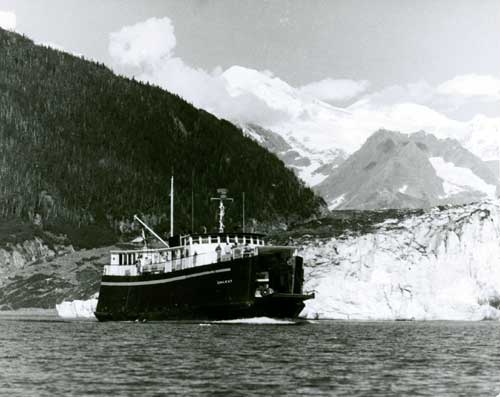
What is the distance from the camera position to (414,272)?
11431 centimetres

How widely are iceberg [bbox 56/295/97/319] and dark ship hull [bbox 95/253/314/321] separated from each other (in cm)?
2201

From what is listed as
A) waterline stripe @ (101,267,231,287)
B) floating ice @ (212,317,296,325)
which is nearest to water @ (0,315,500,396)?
waterline stripe @ (101,267,231,287)

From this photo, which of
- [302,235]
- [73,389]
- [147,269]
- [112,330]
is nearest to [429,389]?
[73,389]

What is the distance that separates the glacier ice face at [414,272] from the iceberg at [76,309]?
27.7 m

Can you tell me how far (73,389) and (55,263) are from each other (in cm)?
11786

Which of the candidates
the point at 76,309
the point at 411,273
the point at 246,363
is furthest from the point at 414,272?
the point at 246,363

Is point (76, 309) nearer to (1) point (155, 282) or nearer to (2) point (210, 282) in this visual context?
(1) point (155, 282)

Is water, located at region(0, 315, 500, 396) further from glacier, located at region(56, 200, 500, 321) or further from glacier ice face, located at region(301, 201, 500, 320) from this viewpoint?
glacier ice face, located at region(301, 201, 500, 320)

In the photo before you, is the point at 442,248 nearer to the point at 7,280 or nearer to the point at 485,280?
the point at 485,280

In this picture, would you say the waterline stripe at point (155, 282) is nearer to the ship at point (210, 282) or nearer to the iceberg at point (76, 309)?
the ship at point (210, 282)

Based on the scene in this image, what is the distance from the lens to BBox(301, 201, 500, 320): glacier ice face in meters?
110

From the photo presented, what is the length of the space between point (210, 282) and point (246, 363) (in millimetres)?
38074

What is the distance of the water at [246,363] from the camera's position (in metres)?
41.3

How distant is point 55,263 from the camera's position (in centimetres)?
15575
